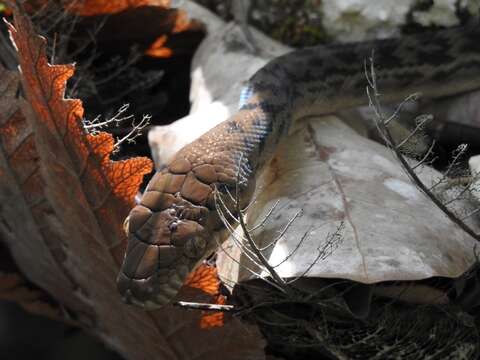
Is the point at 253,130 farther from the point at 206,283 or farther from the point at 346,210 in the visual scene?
the point at 206,283

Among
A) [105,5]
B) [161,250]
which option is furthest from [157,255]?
[105,5]

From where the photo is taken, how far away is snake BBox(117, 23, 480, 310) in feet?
6.47

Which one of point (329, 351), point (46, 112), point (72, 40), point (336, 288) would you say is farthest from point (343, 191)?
point (72, 40)

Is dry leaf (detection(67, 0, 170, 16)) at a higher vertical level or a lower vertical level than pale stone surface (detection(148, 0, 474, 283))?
higher

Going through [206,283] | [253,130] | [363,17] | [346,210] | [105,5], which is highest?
[105,5]

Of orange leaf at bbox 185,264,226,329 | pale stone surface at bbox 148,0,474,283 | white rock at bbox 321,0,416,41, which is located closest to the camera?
pale stone surface at bbox 148,0,474,283

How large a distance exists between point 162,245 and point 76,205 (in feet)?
0.91

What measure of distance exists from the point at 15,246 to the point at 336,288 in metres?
1.27

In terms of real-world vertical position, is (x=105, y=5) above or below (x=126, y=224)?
above

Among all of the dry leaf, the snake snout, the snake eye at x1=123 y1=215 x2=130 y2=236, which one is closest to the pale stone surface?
the snake snout

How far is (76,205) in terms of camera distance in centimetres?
203

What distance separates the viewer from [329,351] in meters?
2.01

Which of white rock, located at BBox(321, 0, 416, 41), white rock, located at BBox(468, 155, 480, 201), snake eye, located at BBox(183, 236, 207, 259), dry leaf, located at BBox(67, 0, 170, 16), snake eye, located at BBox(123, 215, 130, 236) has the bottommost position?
snake eye, located at BBox(183, 236, 207, 259)

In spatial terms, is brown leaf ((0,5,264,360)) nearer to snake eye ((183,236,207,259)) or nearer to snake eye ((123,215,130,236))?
snake eye ((123,215,130,236))
